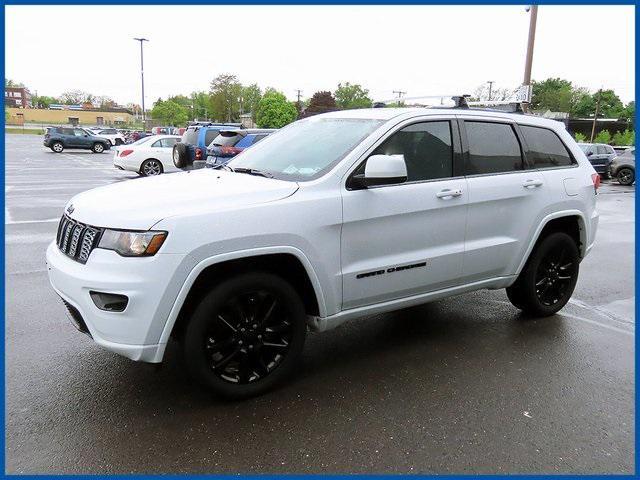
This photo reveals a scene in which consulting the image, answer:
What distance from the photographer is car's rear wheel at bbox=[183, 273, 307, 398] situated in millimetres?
3121

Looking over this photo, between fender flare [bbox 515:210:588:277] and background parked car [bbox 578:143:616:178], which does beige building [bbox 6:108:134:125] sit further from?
fender flare [bbox 515:210:588:277]

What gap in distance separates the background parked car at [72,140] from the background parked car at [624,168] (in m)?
30.4

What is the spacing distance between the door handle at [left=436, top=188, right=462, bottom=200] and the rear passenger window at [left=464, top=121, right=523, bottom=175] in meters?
0.27

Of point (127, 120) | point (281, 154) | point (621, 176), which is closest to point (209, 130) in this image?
point (281, 154)

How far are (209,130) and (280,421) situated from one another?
41.2 ft

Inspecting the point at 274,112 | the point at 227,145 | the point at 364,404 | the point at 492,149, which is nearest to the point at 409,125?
the point at 492,149

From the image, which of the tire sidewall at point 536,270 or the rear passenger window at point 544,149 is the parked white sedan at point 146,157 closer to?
the rear passenger window at point 544,149

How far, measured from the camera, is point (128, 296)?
2877mm

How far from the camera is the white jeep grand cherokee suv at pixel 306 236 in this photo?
2.96 m

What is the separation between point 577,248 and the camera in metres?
5.00

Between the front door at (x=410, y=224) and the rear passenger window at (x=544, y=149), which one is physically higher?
the rear passenger window at (x=544, y=149)

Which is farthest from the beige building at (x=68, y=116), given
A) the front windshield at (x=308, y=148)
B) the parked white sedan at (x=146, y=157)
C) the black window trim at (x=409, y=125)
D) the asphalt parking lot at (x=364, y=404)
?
the black window trim at (x=409, y=125)

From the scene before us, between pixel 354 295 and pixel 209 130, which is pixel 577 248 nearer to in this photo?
pixel 354 295

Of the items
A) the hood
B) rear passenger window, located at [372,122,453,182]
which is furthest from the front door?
the hood
